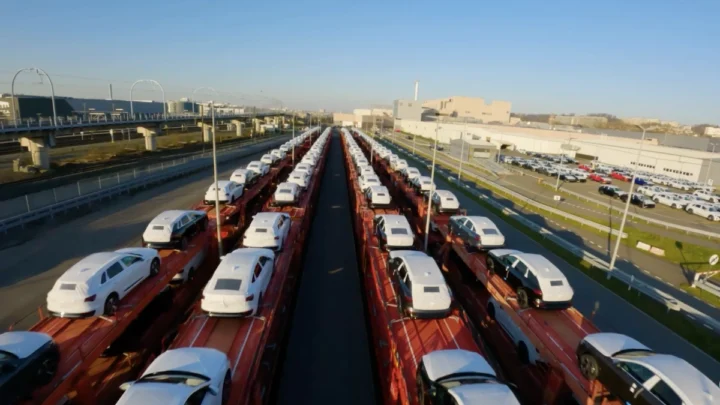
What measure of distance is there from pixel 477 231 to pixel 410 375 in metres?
9.47

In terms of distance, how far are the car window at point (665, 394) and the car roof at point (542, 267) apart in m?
4.88

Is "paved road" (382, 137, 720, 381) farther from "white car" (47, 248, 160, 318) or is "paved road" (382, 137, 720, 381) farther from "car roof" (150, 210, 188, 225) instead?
"car roof" (150, 210, 188, 225)

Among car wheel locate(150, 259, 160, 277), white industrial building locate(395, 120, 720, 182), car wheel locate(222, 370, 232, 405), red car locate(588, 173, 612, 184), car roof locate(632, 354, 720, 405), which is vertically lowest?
red car locate(588, 173, 612, 184)

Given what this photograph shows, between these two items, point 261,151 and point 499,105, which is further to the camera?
point 499,105

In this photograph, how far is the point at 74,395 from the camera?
353 inches

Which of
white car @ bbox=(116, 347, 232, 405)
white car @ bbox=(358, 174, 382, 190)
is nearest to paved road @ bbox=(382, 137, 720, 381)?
white car @ bbox=(358, 174, 382, 190)

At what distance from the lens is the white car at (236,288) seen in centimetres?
1055

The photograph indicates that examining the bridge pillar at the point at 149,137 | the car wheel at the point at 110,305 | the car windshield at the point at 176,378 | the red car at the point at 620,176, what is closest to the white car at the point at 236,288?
the car wheel at the point at 110,305

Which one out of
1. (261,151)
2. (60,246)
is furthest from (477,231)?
(261,151)

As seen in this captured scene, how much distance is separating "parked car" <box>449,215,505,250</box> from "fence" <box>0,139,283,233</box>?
24640 mm

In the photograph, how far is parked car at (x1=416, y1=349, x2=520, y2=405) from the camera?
695cm

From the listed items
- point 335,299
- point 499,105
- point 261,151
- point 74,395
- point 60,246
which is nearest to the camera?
point 74,395

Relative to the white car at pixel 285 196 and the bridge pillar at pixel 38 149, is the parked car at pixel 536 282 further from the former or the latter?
the bridge pillar at pixel 38 149

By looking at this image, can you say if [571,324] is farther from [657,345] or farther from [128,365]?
[128,365]
